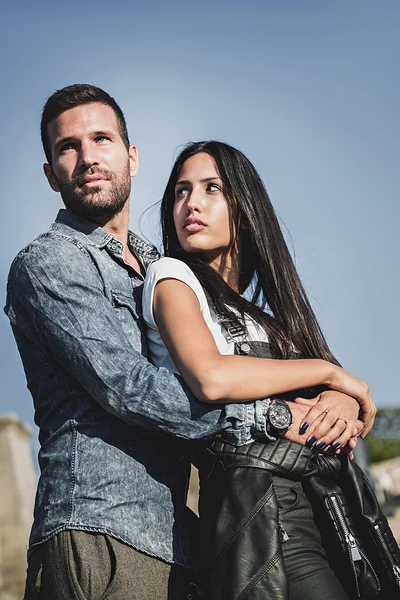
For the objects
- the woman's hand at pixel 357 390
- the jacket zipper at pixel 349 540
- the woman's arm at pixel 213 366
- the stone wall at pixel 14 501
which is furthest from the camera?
the stone wall at pixel 14 501

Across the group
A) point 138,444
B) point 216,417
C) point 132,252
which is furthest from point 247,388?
point 132,252

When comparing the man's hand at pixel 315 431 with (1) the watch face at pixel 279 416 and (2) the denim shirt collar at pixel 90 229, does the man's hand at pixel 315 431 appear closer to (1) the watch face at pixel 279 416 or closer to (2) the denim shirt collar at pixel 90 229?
(1) the watch face at pixel 279 416

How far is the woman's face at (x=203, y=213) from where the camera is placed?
12.0ft

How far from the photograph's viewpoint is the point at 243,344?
3203 mm

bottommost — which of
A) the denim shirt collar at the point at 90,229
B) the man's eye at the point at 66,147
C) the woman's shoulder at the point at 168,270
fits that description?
the woman's shoulder at the point at 168,270

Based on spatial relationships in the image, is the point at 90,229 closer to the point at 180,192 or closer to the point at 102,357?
the point at 180,192

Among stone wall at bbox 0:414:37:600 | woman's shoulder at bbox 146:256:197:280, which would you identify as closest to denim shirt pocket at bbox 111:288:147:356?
woman's shoulder at bbox 146:256:197:280

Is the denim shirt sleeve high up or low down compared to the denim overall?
up

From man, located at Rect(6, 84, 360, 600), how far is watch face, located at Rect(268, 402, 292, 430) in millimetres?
32

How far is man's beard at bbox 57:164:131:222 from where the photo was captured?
11.7ft

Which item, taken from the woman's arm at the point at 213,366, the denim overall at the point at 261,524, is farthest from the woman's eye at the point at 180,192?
the denim overall at the point at 261,524

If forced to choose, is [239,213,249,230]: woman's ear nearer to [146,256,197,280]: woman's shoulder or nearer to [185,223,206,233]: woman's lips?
[185,223,206,233]: woman's lips

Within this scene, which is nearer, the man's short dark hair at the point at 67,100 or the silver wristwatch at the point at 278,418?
the silver wristwatch at the point at 278,418

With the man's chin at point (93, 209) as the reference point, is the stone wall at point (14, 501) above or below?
below
